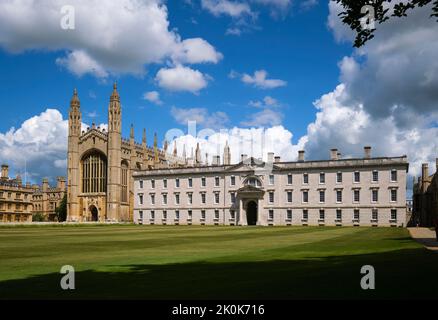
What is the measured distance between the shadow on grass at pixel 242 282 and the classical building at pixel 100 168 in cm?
8069

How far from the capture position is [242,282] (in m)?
11.5

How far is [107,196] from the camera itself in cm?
9319

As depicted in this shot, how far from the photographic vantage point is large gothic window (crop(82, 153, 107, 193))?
96750mm

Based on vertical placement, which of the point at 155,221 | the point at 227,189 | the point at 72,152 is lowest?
the point at 155,221

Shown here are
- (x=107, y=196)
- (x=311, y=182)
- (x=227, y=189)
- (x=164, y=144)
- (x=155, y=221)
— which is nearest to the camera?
(x=311, y=182)

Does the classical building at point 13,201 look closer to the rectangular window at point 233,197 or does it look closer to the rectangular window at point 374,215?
the rectangular window at point 233,197

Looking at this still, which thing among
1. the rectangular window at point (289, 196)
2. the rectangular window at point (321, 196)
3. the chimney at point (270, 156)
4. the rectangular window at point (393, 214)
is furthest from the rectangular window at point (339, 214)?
the chimney at point (270, 156)

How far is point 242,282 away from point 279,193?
64.2 meters

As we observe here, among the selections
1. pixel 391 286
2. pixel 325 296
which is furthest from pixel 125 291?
pixel 391 286

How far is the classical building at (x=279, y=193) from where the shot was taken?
68188mm

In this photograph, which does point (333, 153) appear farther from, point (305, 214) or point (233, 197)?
point (233, 197)

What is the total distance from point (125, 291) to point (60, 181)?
13239 centimetres

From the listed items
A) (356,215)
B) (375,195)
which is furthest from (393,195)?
(356,215)
